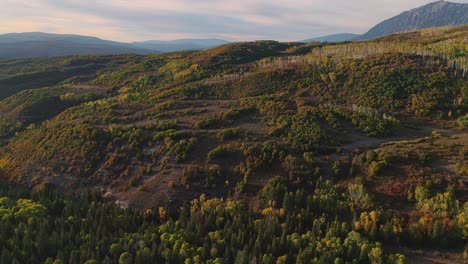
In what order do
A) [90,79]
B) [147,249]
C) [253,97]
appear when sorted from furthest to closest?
[90,79], [253,97], [147,249]

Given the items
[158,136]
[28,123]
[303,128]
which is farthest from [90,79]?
[303,128]

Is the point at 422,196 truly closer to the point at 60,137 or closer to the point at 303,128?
the point at 303,128

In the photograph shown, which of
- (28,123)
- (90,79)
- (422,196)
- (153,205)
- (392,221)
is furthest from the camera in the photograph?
(90,79)

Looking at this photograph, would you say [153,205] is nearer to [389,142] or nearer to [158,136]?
[158,136]

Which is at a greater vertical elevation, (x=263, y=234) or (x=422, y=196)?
(x=422, y=196)

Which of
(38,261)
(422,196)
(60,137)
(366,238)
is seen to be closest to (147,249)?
(38,261)

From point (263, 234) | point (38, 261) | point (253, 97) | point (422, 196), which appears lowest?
point (38, 261)

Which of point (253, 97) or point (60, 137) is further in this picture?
point (253, 97)
